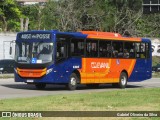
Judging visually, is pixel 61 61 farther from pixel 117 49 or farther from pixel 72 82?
pixel 117 49

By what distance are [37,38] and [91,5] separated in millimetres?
33975

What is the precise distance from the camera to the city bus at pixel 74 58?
25172mm

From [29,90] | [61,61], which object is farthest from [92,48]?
[29,90]

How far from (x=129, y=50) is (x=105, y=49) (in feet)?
7.62

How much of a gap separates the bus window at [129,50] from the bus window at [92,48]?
2.64 metres

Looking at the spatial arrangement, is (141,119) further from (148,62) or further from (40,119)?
(148,62)

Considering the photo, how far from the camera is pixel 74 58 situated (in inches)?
1029

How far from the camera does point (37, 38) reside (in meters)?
25.4

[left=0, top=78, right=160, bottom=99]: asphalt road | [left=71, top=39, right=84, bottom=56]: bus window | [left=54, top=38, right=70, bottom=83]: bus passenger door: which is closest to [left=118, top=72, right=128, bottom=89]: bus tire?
[left=0, top=78, right=160, bottom=99]: asphalt road

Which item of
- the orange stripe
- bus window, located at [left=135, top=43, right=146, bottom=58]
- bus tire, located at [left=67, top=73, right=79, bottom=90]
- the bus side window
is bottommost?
bus tire, located at [left=67, top=73, right=79, bottom=90]

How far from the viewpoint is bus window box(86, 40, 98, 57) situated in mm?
27062

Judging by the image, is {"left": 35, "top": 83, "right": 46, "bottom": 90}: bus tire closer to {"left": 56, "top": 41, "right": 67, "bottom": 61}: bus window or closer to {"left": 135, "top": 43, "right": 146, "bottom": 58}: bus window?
{"left": 56, "top": 41, "right": 67, "bottom": 61}: bus window

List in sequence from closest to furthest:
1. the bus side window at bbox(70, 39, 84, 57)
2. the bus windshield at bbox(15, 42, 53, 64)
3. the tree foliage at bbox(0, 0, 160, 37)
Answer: the bus windshield at bbox(15, 42, 53, 64) < the bus side window at bbox(70, 39, 84, 57) < the tree foliage at bbox(0, 0, 160, 37)

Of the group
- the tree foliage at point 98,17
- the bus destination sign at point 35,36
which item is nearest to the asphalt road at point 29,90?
the bus destination sign at point 35,36
